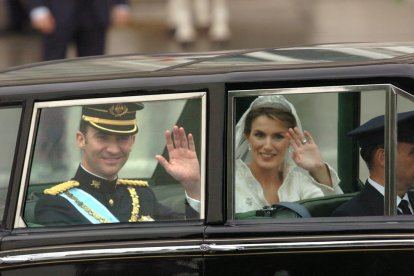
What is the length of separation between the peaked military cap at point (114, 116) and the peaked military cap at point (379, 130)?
861mm

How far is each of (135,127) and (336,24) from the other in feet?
27.0

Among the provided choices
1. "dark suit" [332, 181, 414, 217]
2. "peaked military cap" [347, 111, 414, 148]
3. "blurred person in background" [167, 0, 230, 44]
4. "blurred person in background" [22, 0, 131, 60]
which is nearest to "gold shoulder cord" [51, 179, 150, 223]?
"dark suit" [332, 181, 414, 217]

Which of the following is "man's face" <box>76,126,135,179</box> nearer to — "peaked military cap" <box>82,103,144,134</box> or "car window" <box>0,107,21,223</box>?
"peaked military cap" <box>82,103,144,134</box>

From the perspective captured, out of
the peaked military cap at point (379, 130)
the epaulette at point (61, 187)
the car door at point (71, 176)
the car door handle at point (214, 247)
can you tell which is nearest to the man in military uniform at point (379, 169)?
the peaked military cap at point (379, 130)

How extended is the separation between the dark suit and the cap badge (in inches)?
35.5

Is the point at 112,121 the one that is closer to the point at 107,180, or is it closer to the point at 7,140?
the point at 107,180

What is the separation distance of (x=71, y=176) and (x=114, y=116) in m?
0.30

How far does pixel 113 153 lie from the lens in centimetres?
479

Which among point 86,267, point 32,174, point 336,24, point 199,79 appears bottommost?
point 86,267

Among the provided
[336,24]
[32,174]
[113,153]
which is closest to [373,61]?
[113,153]

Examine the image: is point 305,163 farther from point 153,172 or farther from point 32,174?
point 32,174

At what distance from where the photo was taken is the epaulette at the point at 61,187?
4777mm

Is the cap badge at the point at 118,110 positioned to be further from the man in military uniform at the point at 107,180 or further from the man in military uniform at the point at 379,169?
the man in military uniform at the point at 379,169

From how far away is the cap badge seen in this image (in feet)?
15.4
